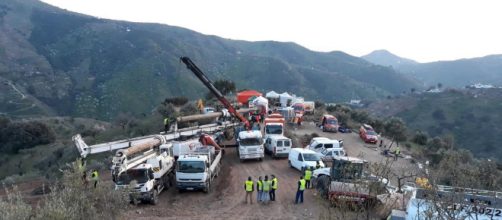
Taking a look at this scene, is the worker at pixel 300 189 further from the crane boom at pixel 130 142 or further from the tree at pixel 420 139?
the tree at pixel 420 139

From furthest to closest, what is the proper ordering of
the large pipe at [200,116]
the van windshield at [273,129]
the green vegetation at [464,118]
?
the green vegetation at [464,118] < the van windshield at [273,129] < the large pipe at [200,116]

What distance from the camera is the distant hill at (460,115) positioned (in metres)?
77.7

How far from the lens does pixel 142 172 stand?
20.0 m

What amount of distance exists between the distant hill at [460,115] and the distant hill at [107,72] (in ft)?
133

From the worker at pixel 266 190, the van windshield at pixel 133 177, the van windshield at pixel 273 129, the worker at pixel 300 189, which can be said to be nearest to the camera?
the van windshield at pixel 133 177

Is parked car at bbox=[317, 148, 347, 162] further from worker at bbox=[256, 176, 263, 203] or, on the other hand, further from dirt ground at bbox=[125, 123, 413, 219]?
worker at bbox=[256, 176, 263, 203]

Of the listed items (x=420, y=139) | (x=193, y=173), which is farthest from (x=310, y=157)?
(x=420, y=139)

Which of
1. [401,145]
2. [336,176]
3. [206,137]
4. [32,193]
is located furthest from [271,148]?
[401,145]

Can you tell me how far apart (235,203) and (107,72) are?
11192 cm

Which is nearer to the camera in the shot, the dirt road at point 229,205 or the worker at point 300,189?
the dirt road at point 229,205

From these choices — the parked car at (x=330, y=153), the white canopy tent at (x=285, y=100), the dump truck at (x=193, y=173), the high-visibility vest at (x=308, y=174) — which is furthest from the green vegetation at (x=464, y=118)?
the dump truck at (x=193, y=173)

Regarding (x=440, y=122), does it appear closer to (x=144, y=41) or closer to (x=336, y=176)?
(x=336, y=176)

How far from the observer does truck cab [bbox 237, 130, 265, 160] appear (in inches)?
1178

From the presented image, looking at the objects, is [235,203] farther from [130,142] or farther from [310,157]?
[310,157]
